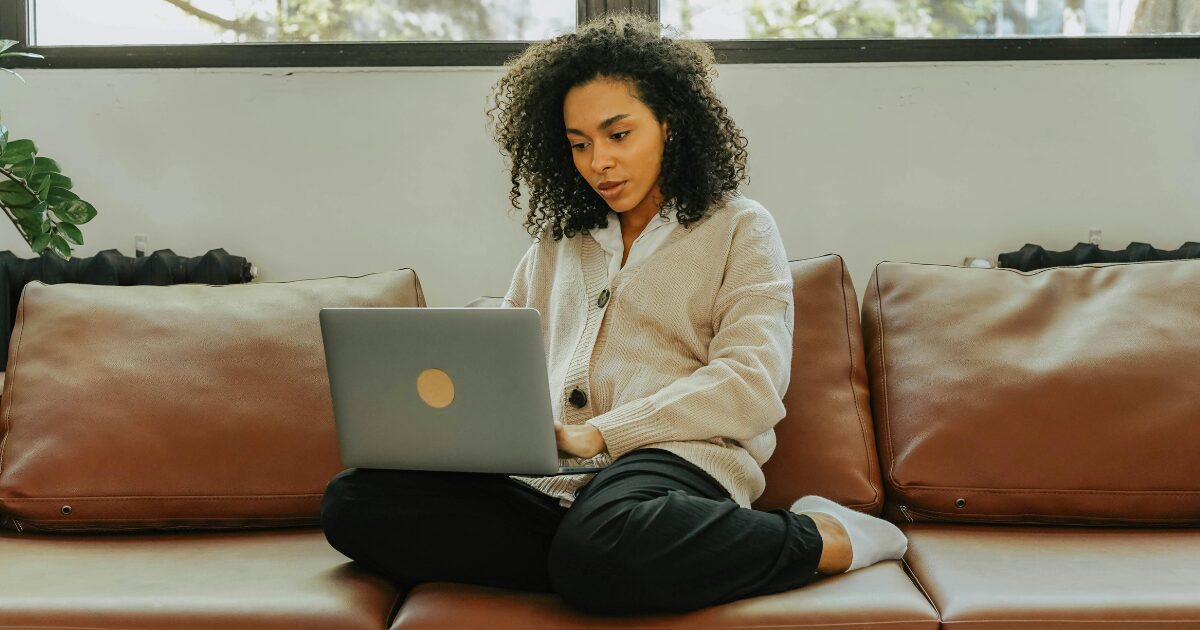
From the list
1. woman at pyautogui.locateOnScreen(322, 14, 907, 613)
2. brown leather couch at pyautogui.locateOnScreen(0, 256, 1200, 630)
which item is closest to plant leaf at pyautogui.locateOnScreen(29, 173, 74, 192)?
brown leather couch at pyautogui.locateOnScreen(0, 256, 1200, 630)

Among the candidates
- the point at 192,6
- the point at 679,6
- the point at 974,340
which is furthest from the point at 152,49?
the point at 974,340

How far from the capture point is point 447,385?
1135 millimetres

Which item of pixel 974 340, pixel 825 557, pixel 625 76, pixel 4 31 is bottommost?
pixel 825 557

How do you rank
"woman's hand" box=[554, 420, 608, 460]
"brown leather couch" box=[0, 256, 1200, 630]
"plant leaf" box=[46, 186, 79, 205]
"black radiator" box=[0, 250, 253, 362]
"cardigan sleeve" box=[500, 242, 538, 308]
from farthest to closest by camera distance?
"black radiator" box=[0, 250, 253, 362]
"plant leaf" box=[46, 186, 79, 205]
"cardigan sleeve" box=[500, 242, 538, 308]
"brown leather couch" box=[0, 256, 1200, 630]
"woman's hand" box=[554, 420, 608, 460]

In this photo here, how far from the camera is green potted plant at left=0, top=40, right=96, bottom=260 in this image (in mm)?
1698

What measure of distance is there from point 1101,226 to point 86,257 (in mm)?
2035

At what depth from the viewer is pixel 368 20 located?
2.14m

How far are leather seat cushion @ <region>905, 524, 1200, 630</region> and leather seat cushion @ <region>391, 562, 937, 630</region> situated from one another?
0.06m

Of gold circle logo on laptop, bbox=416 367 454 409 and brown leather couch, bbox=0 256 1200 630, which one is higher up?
gold circle logo on laptop, bbox=416 367 454 409

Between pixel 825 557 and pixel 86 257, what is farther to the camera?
pixel 86 257

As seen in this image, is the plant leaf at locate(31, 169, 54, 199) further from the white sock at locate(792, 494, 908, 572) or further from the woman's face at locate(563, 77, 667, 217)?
the white sock at locate(792, 494, 908, 572)

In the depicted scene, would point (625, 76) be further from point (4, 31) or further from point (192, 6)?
point (4, 31)

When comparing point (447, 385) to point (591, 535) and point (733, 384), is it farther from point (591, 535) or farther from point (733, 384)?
point (733, 384)

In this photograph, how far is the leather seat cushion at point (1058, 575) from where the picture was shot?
1095 millimetres
